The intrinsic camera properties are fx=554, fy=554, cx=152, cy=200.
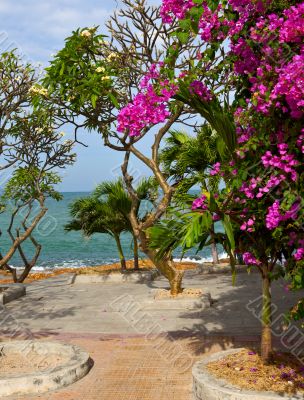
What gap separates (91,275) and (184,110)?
7411 mm

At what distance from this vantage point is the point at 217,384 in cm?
591

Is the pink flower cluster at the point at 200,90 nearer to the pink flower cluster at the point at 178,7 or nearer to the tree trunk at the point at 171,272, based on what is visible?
the pink flower cluster at the point at 178,7

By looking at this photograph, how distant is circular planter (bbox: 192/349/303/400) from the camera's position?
5.54m

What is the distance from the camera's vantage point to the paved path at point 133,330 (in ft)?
22.5

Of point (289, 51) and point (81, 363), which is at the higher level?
point (289, 51)

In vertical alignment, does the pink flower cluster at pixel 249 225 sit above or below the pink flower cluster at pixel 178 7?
below

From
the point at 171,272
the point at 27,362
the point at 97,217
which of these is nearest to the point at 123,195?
the point at 97,217

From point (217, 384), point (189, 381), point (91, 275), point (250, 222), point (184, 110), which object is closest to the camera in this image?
point (250, 222)

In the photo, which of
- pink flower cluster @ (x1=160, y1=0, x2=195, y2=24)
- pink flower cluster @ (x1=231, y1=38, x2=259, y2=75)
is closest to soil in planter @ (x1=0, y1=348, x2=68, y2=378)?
pink flower cluster @ (x1=231, y1=38, x2=259, y2=75)

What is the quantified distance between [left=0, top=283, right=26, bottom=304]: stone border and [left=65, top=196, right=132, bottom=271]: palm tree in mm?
3520

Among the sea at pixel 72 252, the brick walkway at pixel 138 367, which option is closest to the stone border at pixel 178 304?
the brick walkway at pixel 138 367

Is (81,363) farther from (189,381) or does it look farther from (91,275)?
(91,275)

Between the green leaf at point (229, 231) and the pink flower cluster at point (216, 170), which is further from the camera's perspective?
the pink flower cluster at point (216, 170)

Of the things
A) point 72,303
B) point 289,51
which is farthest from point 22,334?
point 289,51
